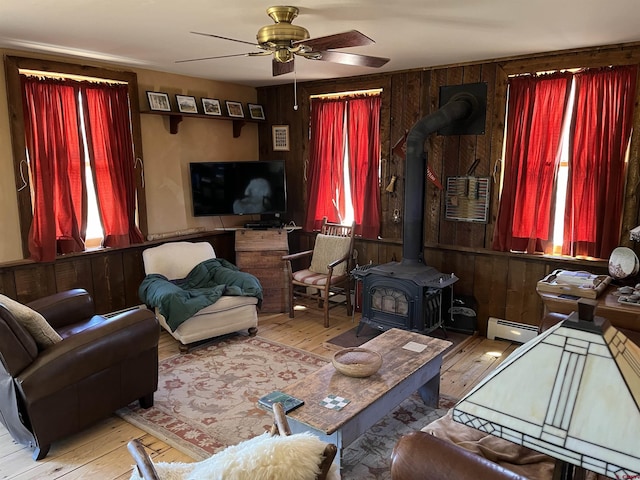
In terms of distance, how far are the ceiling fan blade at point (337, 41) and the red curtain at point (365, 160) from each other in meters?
2.35

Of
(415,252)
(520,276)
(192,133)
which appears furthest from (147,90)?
(520,276)

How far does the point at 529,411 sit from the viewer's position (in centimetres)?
93

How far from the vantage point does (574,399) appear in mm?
882

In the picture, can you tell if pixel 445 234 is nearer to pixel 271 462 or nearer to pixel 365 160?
pixel 365 160

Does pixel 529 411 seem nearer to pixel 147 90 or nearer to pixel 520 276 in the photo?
pixel 520 276

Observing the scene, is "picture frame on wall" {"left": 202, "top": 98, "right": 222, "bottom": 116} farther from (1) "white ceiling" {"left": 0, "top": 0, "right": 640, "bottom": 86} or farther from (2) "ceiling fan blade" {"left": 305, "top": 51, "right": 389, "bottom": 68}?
(2) "ceiling fan blade" {"left": 305, "top": 51, "right": 389, "bottom": 68}

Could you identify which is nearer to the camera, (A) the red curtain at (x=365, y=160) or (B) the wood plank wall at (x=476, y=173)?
(B) the wood plank wall at (x=476, y=173)

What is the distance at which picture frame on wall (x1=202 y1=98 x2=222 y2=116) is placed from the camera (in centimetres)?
505

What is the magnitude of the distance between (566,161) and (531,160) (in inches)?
10.3

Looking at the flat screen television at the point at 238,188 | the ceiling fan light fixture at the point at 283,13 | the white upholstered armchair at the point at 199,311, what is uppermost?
the ceiling fan light fixture at the point at 283,13

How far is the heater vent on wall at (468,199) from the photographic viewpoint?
4195 mm

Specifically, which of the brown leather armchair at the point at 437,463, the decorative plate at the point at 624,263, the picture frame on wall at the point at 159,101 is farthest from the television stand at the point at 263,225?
the brown leather armchair at the point at 437,463

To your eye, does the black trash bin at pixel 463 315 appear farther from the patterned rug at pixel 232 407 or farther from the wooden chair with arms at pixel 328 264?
the patterned rug at pixel 232 407

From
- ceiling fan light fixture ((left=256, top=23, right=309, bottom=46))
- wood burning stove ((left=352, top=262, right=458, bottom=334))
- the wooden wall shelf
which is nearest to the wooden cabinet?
wood burning stove ((left=352, top=262, right=458, bottom=334))
